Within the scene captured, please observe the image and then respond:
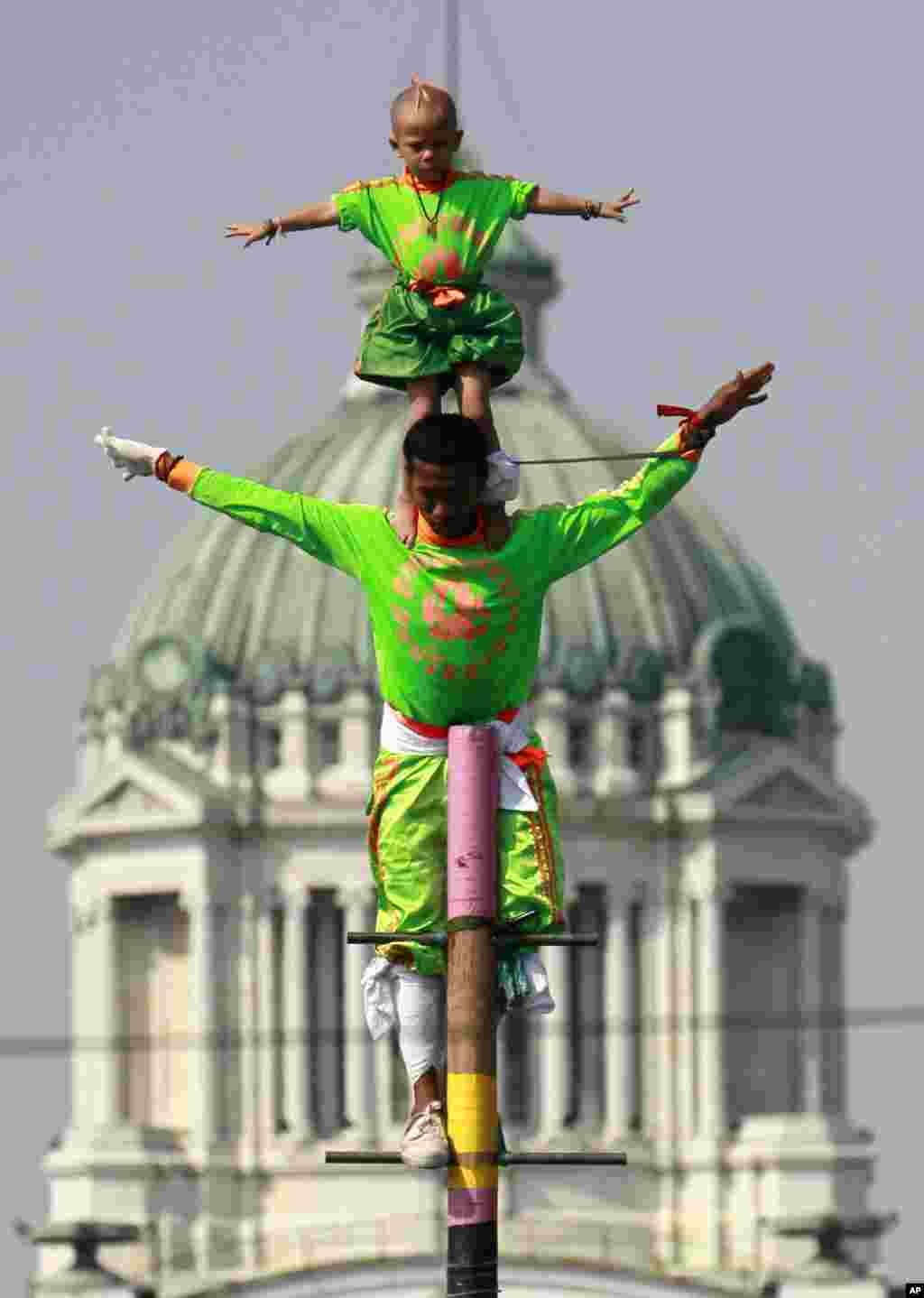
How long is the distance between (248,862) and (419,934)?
13902cm

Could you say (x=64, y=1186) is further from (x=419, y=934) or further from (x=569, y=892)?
(x=419, y=934)

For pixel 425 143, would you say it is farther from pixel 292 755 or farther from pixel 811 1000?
pixel 811 1000

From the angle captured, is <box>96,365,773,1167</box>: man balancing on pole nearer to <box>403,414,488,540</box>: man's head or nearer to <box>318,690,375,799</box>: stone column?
<box>403,414,488,540</box>: man's head

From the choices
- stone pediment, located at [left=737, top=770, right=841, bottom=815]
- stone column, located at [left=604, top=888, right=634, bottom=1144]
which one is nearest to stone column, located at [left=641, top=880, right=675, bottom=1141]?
stone column, located at [left=604, top=888, right=634, bottom=1144]

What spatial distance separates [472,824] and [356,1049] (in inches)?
5404

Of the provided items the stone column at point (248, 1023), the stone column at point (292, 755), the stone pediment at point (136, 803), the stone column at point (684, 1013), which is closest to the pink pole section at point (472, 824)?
the stone column at point (248, 1023)

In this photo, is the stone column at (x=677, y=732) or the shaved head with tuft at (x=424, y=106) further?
the stone column at (x=677, y=732)

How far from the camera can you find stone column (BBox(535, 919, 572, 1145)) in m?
165

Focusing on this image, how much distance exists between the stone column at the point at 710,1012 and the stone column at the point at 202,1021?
37.1 ft

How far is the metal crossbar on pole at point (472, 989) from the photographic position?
30859mm

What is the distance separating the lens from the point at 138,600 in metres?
178

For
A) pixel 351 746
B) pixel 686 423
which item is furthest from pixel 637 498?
pixel 351 746

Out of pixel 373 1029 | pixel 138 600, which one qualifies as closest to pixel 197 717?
pixel 138 600

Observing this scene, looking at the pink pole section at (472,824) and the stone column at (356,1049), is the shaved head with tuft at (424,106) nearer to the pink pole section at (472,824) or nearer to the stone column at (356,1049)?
the pink pole section at (472,824)
